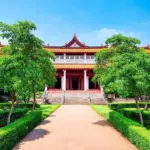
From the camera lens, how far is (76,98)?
30.6 m

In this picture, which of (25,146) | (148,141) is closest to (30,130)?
(25,146)

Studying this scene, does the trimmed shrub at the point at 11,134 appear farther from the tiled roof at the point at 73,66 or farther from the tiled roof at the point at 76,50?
the tiled roof at the point at 76,50

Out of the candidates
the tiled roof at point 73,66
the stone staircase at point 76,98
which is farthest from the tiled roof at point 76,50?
the stone staircase at point 76,98

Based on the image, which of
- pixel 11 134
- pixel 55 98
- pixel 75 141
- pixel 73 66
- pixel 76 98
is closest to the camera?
pixel 11 134

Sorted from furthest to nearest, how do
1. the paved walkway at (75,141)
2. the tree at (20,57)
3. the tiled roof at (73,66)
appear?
1. the tiled roof at (73,66)
2. the tree at (20,57)
3. the paved walkway at (75,141)

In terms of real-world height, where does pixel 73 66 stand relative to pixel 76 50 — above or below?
below

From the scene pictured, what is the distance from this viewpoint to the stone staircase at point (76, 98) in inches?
1148

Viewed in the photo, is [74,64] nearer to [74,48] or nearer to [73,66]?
[73,66]

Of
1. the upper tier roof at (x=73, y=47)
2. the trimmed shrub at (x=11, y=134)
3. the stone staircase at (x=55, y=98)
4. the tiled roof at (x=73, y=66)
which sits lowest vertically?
the trimmed shrub at (x=11, y=134)

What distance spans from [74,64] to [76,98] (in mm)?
9131

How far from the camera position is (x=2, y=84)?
9.06m

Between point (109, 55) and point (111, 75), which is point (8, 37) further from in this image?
point (109, 55)

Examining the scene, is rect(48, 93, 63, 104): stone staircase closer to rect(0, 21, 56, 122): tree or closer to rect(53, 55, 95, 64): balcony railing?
rect(53, 55, 95, 64): balcony railing

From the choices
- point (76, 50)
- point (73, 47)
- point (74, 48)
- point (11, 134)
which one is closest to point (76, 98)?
point (76, 50)
